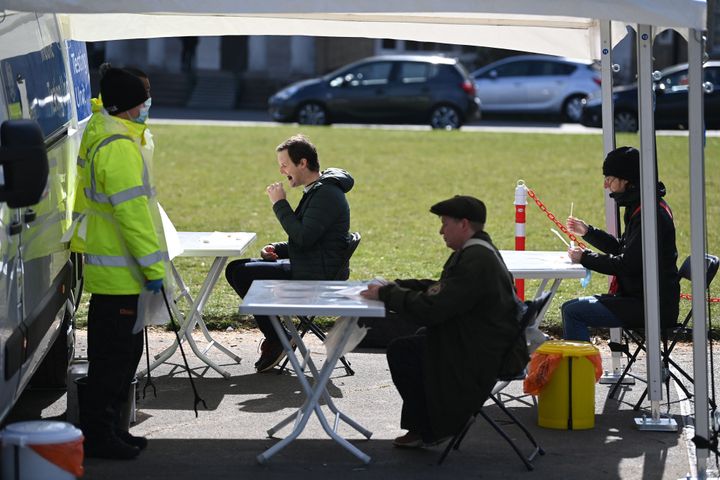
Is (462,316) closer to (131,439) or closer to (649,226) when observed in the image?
(649,226)

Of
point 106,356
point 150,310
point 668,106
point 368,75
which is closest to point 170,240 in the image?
point 150,310

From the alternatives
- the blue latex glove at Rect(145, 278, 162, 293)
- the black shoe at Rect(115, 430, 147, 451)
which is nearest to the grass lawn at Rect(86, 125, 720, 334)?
the black shoe at Rect(115, 430, 147, 451)

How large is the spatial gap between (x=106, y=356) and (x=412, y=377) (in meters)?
1.51

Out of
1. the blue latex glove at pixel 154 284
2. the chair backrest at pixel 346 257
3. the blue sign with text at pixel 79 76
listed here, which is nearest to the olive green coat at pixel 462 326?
the blue latex glove at pixel 154 284

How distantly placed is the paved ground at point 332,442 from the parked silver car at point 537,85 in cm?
2174

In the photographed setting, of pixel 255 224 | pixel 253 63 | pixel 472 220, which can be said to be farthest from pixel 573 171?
pixel 253 63

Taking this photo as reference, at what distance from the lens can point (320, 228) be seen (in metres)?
7.39

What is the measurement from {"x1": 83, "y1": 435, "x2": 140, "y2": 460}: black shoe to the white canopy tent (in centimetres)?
205

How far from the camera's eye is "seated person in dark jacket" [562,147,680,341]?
708 centimetres

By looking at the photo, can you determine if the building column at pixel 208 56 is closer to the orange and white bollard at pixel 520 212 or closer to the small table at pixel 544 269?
the orange and white bollard at pixel 520 212

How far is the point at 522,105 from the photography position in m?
29.5

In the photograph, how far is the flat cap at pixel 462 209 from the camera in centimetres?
602

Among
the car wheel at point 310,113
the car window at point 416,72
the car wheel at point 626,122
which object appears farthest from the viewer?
the car window at point 416,72

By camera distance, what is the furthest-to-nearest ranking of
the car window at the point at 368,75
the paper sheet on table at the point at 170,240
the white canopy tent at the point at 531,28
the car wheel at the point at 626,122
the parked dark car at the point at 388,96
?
the car window at the point at 368,75
the parked dark car at the point at 388,96
the car wheel at the point at 626,122
the paper sheet on table at the point at 170,240
the white canopy tent at the point at 531,28
